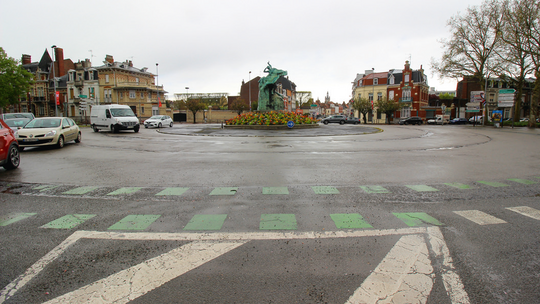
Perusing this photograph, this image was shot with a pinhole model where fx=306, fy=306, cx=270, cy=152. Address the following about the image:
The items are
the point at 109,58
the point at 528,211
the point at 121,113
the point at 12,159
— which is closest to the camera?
the point at 528,211

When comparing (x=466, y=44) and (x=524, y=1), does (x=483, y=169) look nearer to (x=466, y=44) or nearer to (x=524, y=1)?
(x=524, y=1)

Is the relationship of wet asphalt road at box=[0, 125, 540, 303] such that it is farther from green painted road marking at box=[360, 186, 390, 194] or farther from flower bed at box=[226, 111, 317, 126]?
flower bed at box=[226, 111, 317, 126]

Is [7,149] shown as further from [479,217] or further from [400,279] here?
[479,217]

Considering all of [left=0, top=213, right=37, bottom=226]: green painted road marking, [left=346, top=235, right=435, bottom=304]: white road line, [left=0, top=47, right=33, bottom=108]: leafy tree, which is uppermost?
[left=0, top=47, right=33, bottom=108]: leafy tree

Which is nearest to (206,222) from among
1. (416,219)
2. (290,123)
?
(416,219)

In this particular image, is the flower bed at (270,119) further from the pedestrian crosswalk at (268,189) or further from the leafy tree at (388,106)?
the leafy tree at (388,106)

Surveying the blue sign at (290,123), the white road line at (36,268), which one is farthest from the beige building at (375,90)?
the white road line at (36,268)

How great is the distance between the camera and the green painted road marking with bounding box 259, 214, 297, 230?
400 centimetres

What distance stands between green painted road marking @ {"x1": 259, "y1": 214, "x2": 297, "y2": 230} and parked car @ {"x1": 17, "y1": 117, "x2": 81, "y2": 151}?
42.3 ft

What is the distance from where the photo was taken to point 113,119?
24.1 m

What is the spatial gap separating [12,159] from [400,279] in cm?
998

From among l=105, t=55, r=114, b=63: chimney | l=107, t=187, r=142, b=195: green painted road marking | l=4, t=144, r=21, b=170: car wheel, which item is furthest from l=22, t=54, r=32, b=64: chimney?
l=107, t=187, r=142, b=195: green painted road marking

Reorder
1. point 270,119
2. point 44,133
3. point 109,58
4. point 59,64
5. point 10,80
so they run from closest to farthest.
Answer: point 44,133, point 270,119, point 10,80, point 109,58, point 59,64

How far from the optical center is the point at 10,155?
Answer: 8.19m
